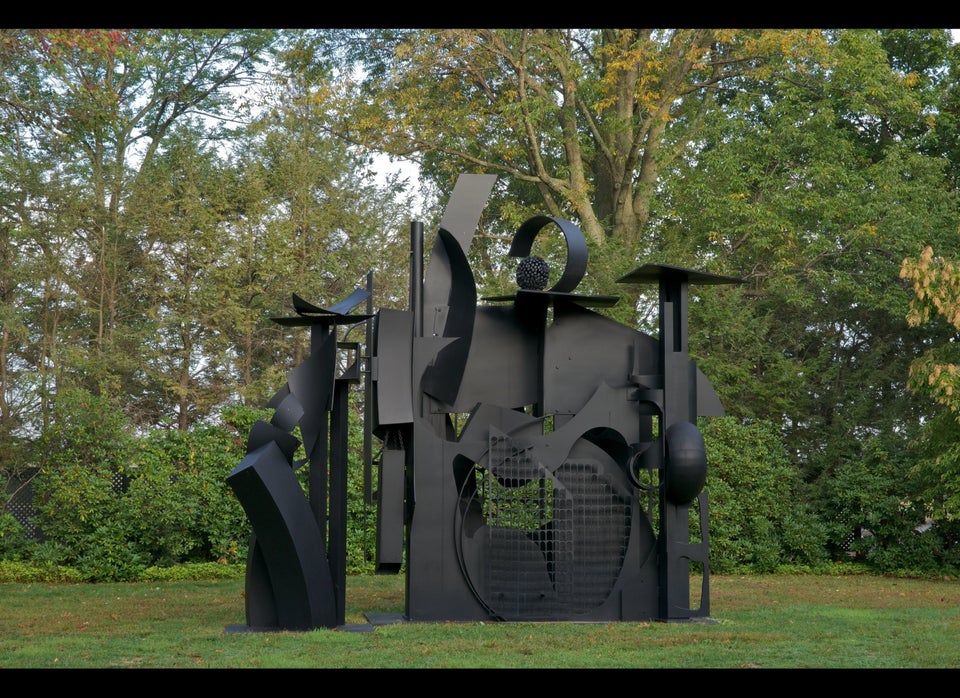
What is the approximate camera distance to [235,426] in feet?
45.0

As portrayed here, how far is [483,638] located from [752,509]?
24.1ft

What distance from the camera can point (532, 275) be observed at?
29.9ft

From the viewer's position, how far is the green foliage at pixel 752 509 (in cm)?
1396

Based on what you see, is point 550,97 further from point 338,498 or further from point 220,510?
point 338,498

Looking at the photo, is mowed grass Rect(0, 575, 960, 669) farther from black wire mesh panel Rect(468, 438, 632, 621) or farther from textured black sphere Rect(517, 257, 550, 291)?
textured black sphere Rect(517, 257, 550, 291)

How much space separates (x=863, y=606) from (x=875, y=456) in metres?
4.66

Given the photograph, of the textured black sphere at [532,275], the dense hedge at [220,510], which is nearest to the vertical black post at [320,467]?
the textured black sphere at [532,275]

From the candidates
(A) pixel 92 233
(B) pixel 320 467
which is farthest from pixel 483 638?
(A) pixel 92 233

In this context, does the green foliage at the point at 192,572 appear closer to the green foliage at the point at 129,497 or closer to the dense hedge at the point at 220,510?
the dense hedge at the point at 220,510

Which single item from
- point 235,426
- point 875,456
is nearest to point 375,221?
point 235,426

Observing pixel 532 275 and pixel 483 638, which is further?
pixel 532 275

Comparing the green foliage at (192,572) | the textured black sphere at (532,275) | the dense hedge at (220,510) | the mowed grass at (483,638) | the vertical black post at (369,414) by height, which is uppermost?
the textured black sphere at (532,275)

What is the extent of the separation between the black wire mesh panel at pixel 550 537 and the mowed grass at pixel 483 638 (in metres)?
0.30

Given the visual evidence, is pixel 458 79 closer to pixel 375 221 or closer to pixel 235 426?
pixel 375 221
